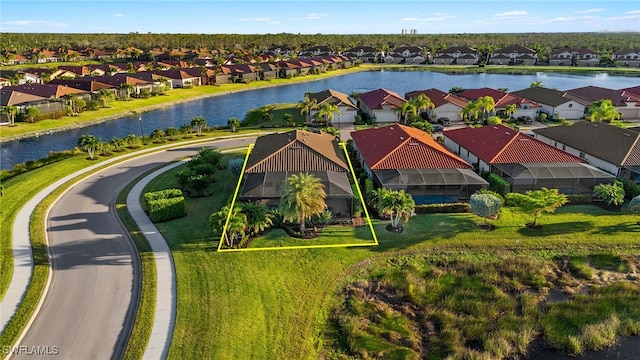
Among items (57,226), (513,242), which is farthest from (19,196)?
(513,242)

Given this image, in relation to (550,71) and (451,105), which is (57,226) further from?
(550,71)

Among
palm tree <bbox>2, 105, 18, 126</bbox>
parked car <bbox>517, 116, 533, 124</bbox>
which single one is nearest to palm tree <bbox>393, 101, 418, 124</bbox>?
parked car <bbox>517, 116, 533, 124</bbox>

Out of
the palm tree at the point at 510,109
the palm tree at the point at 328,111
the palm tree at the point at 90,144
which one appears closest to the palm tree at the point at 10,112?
the palm tree at the point at 90,144

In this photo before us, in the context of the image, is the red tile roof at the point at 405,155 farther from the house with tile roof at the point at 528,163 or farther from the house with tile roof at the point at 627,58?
the house with tile roof at the point at 627,58

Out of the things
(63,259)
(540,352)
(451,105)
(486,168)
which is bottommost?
(540,352)

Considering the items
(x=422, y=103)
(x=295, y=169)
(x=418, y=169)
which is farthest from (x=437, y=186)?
(x=422, y=103)

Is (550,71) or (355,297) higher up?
(550,71)
